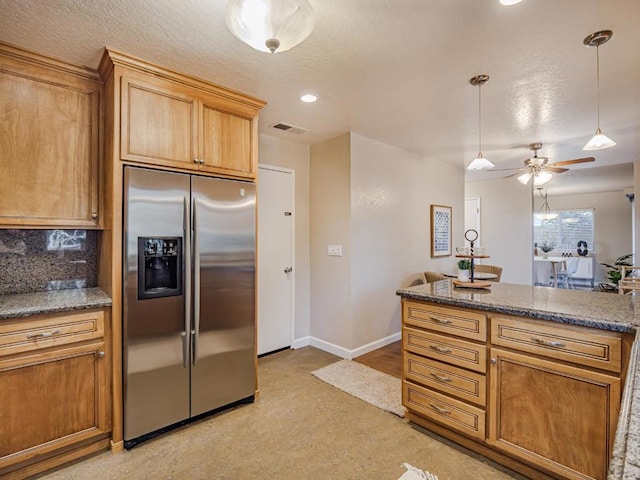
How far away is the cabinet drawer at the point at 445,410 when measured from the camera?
6.46ft

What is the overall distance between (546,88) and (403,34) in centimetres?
152

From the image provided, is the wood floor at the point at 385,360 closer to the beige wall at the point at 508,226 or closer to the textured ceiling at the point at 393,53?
the textured ceiling at the point at 393,53

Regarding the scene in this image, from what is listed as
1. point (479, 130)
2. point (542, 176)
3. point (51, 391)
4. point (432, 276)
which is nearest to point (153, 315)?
point (51, 391)

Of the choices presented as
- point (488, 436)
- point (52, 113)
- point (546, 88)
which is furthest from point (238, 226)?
point (546, 88)

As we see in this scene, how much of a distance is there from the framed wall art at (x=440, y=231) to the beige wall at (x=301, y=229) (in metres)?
2.00

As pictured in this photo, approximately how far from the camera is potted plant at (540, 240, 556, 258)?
9328 mm

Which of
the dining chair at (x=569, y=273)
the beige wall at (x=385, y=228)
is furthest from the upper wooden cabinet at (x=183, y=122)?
the dining chair at (x=569, y=273)

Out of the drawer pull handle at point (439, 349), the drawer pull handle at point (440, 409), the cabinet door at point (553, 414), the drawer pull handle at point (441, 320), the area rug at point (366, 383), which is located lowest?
the area rug at point (366, 383)

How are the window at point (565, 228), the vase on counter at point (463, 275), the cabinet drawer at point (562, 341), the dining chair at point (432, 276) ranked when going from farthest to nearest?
1. the window at point (565, 228)
2. the dining chair at point (432, 276)
3. the vase on counter at point (463, 275)
4. the cabinet drawer at point (562, 341)

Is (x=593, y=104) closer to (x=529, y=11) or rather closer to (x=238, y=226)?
(x=529, y=11)

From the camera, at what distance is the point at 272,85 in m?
2.52

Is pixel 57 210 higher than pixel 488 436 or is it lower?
higher

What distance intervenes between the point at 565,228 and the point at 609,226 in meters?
1.01

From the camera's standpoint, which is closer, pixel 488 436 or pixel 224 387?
pixel 488 436
